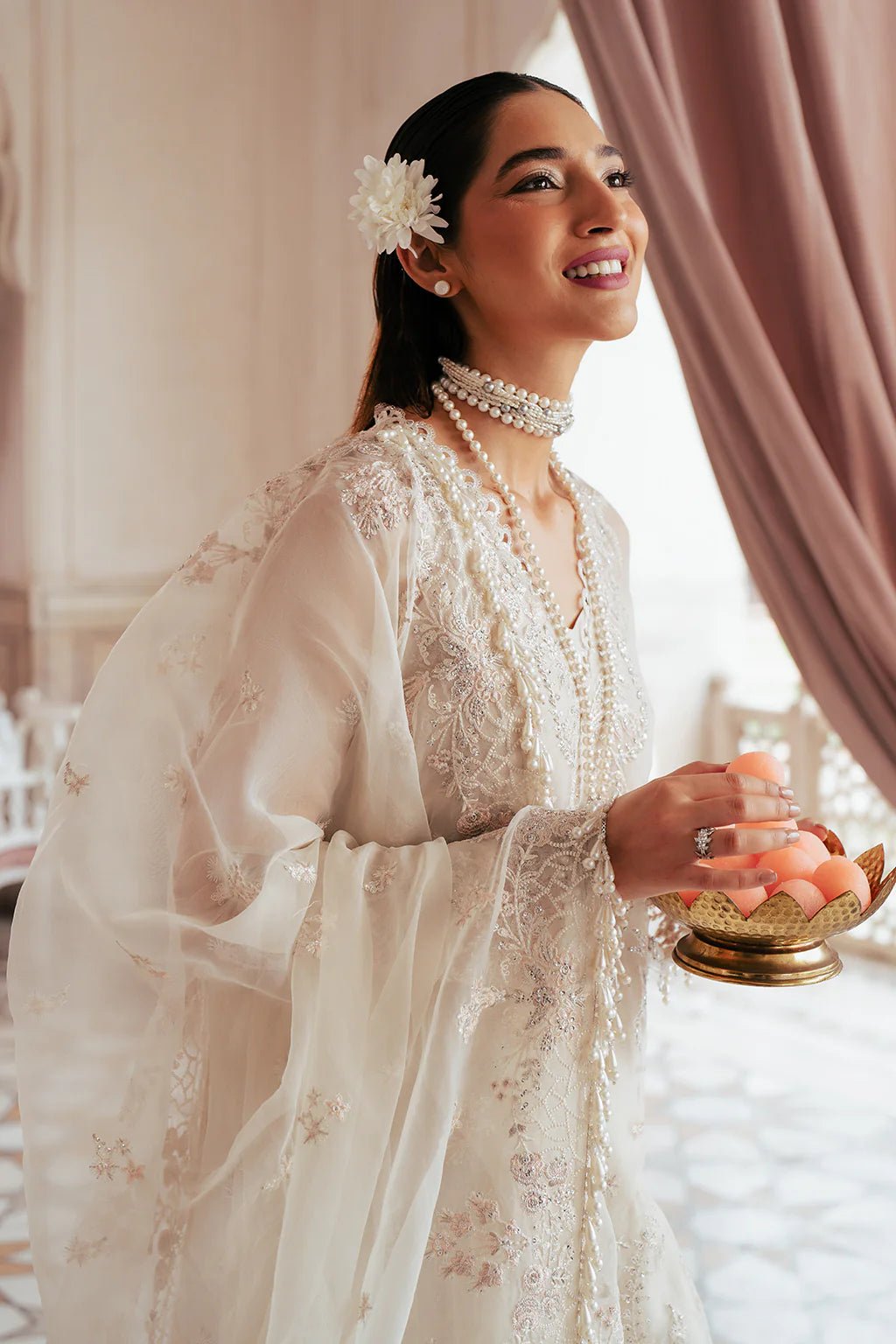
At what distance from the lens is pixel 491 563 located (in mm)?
1325

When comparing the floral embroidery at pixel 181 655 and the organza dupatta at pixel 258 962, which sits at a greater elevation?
the floral embroidery at pixel 181 655

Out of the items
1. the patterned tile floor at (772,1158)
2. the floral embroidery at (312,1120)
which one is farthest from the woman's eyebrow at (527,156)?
the patterned tile floor at (772,1158)

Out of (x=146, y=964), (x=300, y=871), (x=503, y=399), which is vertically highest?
(x=503, y=399)

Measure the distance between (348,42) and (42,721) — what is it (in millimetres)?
2955

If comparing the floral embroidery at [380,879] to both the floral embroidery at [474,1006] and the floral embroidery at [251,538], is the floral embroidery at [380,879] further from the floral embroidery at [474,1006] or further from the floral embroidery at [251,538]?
the floral embroidery at [251,538]

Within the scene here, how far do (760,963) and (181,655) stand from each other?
63 centimetres

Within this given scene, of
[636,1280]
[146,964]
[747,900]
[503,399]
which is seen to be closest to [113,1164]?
[146,964]

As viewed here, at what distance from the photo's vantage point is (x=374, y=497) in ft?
4.04

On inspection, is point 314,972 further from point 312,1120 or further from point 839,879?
point 839,879

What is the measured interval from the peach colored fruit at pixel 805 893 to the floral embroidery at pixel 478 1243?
1.29 ft

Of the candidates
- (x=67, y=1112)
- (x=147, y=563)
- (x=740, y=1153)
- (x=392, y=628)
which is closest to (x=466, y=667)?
(x=392, y=628)

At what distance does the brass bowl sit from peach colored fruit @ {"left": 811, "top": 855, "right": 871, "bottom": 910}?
0.02 metres

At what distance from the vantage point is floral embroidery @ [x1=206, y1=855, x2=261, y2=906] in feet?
3.75

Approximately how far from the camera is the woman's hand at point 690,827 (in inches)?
41.4
